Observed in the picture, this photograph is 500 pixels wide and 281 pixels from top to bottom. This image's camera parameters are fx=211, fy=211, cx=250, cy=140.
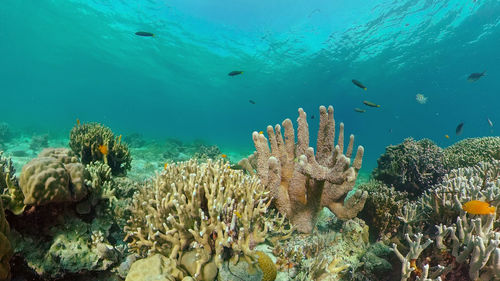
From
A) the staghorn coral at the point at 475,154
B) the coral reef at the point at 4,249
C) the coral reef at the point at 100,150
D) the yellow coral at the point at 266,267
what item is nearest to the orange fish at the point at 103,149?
the coral reef at the point at 100,150

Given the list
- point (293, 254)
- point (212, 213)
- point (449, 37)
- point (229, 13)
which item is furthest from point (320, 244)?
point (449, 37)

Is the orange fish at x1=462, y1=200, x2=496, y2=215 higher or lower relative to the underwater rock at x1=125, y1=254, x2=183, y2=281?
higher

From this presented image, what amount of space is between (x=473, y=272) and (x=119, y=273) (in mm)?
4387

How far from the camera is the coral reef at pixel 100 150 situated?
235 inches

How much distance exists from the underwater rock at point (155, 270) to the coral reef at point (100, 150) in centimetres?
411

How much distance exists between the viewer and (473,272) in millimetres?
2475

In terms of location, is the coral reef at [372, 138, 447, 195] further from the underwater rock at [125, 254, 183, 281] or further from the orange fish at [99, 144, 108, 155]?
the orange fish at [99, 144, 108, 155]

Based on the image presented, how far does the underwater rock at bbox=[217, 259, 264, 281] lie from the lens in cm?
257

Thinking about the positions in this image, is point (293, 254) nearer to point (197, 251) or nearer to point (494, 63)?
point (197, 251)

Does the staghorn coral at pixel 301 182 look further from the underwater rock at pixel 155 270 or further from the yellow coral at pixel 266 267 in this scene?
the underwater rock at pixel 155 270

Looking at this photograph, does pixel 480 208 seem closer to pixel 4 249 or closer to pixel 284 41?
pixel 4 249

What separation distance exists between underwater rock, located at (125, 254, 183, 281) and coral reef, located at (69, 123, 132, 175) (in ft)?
13.5

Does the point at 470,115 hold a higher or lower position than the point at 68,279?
higher

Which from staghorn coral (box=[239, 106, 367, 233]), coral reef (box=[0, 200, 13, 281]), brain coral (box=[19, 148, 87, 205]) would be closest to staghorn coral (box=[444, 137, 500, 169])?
staghorn coral (box=[239, 106, 367, 233])
